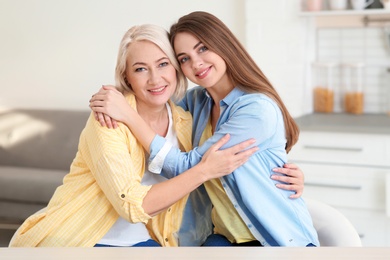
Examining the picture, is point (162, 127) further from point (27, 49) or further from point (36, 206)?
point (27, 49)

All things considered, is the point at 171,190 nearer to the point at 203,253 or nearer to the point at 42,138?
the point at 203,253

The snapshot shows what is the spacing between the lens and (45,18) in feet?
15.4

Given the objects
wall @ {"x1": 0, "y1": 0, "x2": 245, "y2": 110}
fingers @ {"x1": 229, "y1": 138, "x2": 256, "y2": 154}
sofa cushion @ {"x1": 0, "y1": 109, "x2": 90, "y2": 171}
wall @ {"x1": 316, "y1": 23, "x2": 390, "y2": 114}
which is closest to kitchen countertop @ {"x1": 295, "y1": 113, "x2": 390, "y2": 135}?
wall @ {"x1": 316, "y1": 23, "x2": 390, "y2": 114}

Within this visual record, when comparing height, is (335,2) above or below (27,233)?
above

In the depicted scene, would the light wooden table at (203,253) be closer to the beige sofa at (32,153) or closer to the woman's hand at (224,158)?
the woman's hand at (224,158)

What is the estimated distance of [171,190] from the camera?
1.87 metres

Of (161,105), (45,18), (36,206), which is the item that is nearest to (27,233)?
(161,105)

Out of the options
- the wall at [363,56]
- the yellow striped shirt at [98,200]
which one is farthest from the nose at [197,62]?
the wall at [363,56]

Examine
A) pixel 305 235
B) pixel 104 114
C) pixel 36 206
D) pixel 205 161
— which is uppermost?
pixel 104 114

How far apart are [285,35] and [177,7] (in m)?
0.77

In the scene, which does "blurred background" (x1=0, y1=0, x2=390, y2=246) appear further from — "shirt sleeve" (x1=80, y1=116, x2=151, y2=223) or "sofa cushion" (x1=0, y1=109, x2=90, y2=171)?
"shirt sleeve" (x1=80, y1=116, x2=151, y2=223)

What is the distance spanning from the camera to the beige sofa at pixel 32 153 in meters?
4.06

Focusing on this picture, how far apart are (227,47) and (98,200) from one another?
561 millimetres

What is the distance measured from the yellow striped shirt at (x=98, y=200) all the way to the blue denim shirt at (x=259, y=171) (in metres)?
0.10
